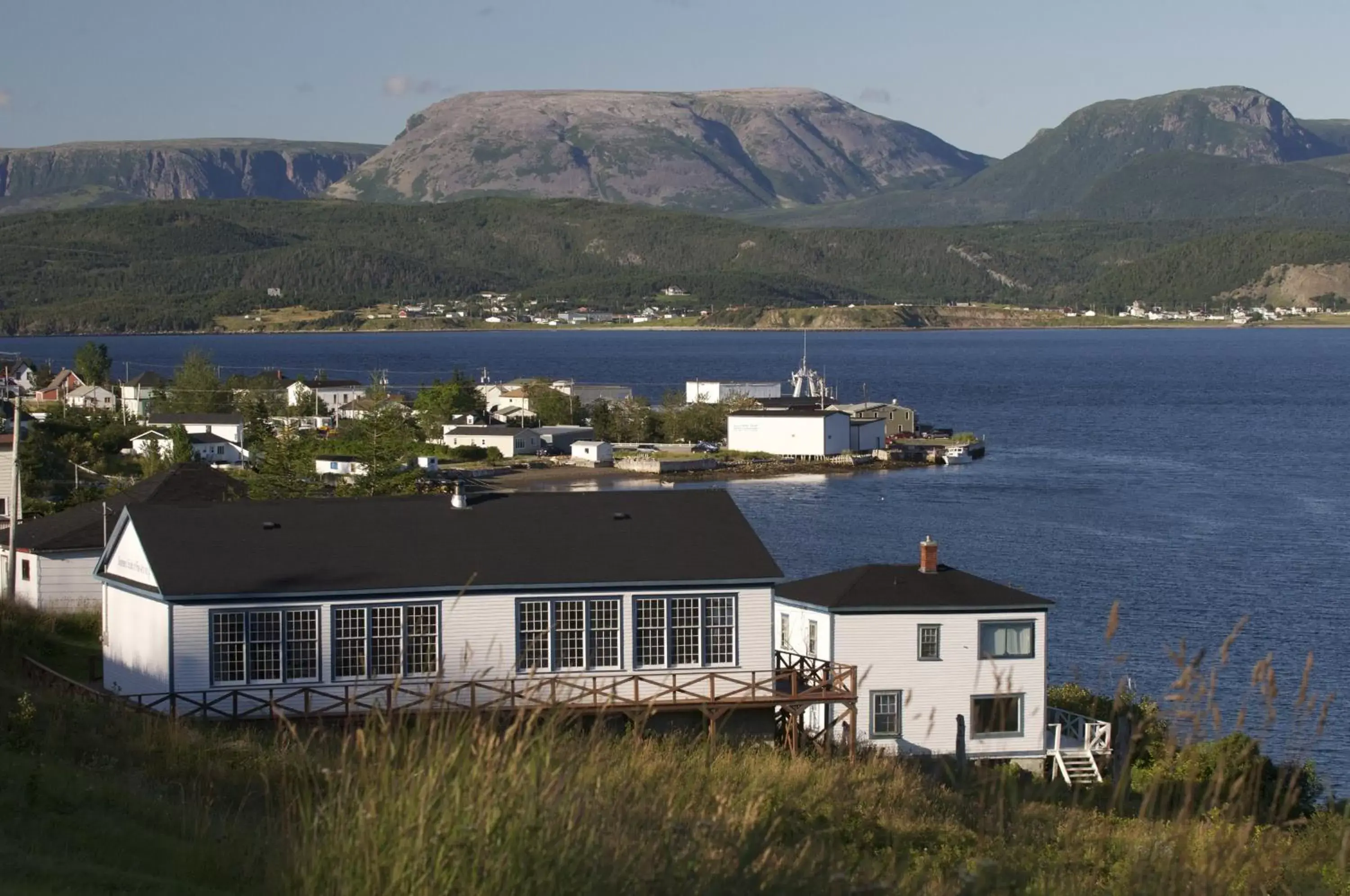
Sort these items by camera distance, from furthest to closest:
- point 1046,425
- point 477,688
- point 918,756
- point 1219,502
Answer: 1. point 1046,425
2. point 1219,502
3. point 918,756
4. point 477,688

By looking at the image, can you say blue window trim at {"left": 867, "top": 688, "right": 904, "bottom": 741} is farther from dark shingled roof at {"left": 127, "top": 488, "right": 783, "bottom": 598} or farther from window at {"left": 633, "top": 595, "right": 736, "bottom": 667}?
window at {"left": 633, "top": 595, "right": 736, "bottom": 667}

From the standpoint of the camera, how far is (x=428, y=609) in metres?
18.8

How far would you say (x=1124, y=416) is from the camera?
110 meters

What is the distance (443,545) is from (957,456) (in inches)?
2617

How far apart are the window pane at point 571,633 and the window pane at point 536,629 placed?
124 mm

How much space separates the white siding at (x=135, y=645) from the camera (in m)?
18.5

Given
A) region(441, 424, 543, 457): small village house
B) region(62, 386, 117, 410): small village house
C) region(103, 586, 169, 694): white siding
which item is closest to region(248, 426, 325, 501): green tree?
region(103, 586, 169, 694): white siding

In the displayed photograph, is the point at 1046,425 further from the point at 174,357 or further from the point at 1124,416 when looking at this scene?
the point at 174,357

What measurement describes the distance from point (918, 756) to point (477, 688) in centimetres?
584

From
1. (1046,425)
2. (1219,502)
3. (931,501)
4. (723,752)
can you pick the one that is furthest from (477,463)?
(723,752)

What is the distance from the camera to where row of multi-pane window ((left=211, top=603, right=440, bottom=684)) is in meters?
18.4

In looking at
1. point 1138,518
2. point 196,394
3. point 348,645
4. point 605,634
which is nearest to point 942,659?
point 605,634

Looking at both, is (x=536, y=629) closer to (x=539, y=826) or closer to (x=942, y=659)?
(x=942, y=659)

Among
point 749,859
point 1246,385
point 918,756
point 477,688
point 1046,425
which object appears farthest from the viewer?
point 1246,385
